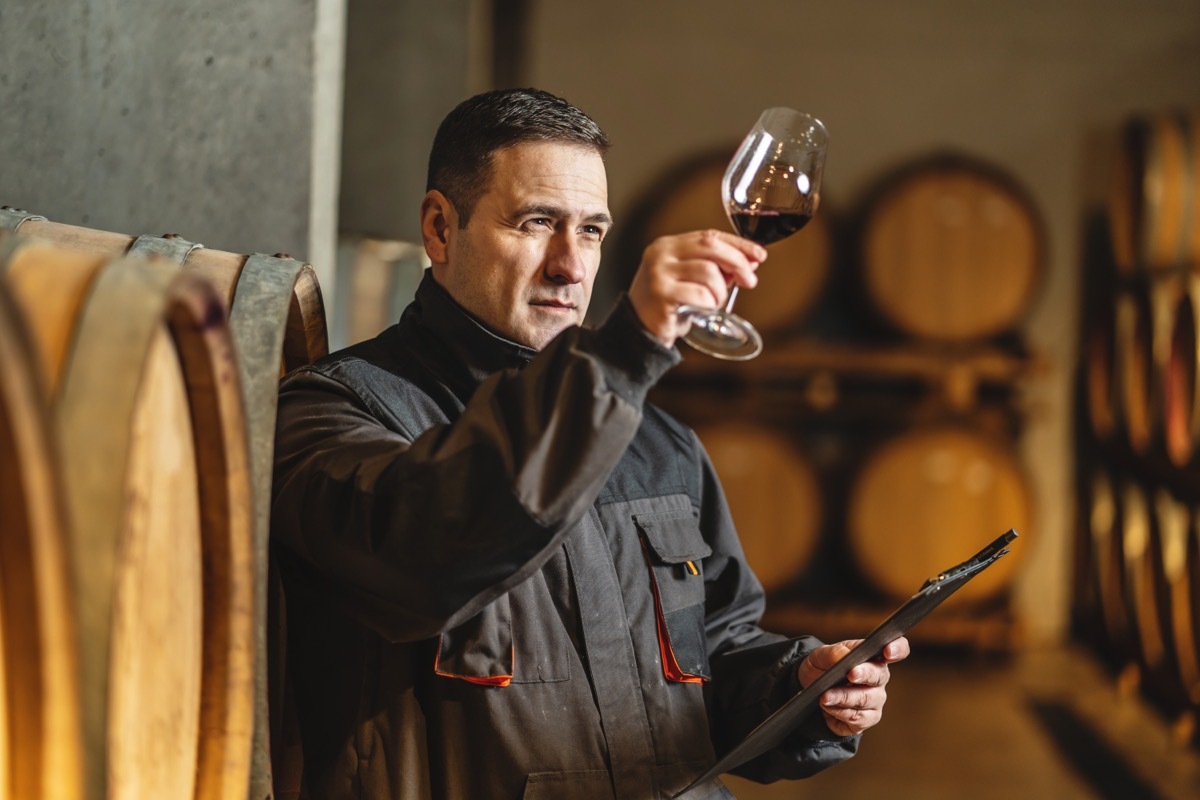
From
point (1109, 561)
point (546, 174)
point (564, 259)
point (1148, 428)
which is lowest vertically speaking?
point (1109, 561)

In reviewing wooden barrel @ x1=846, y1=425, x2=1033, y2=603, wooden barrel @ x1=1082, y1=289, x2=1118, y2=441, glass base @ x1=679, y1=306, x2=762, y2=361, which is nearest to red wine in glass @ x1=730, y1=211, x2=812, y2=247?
glass base @ x1=679, y1=306, x2=762, y2=361

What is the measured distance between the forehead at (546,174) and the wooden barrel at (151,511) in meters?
0.69

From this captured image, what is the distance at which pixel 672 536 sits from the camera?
1.67 m

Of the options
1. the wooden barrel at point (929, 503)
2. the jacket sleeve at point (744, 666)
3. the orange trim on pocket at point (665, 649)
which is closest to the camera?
the orange trim on pocket at point (665, 649)

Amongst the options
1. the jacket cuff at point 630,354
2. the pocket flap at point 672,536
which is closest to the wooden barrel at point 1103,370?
the pocket flap at point 672,536

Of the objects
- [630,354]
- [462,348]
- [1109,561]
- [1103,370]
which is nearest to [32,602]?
[630,354]

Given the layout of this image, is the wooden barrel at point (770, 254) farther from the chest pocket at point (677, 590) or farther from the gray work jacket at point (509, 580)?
the chest pocket at point (677, 590)

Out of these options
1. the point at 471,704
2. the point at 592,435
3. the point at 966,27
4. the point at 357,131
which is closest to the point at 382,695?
the point at 471,704

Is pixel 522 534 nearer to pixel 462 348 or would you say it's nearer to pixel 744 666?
pixel 462 348

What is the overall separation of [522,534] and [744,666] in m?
0.71

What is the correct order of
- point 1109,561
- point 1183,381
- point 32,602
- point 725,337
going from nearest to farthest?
point 32,602 → point 725,337 → point 1183,381 → point 1109,561

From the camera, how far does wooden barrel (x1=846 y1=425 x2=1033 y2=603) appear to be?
477 cm

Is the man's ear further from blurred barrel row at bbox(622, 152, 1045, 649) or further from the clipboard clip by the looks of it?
blurred barrel row at bbox(622, 152, 1045, 649)

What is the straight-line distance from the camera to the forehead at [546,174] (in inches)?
64.4
